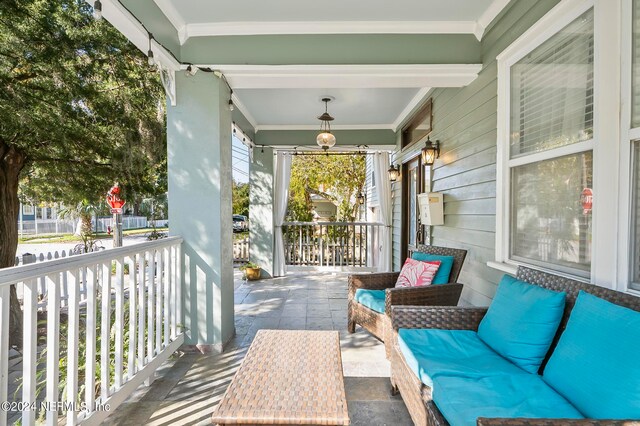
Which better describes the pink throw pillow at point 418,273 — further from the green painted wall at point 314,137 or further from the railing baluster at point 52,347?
the green painted wall at point 314,137

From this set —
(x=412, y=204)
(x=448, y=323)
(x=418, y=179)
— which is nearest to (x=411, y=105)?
(x=418, y=179)

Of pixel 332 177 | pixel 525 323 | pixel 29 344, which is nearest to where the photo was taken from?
pixel 29 344

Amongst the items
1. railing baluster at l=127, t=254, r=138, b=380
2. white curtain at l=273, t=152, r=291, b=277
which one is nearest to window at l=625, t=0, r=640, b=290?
railing baluster at l=127, t=254, r=138, b=380

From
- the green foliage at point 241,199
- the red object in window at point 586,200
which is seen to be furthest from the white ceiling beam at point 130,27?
the green foliage at point 241,199

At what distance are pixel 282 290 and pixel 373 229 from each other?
2.54 metres

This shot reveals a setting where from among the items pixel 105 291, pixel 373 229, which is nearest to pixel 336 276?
pixel 373 229

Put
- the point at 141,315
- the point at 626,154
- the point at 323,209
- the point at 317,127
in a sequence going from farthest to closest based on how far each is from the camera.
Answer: the point at 323,209
the point at 317,127
the point at 141,315
the point at 626,154

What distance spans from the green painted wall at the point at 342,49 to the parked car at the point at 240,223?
14.7 metres

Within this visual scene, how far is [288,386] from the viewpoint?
141 cm

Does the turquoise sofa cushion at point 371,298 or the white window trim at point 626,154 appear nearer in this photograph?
the white window trim at point 626,154

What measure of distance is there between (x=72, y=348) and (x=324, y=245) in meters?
5.28

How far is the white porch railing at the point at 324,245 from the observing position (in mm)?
6629

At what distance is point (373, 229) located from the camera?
6.65m

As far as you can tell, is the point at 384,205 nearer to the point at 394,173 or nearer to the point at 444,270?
the point at 394,173
